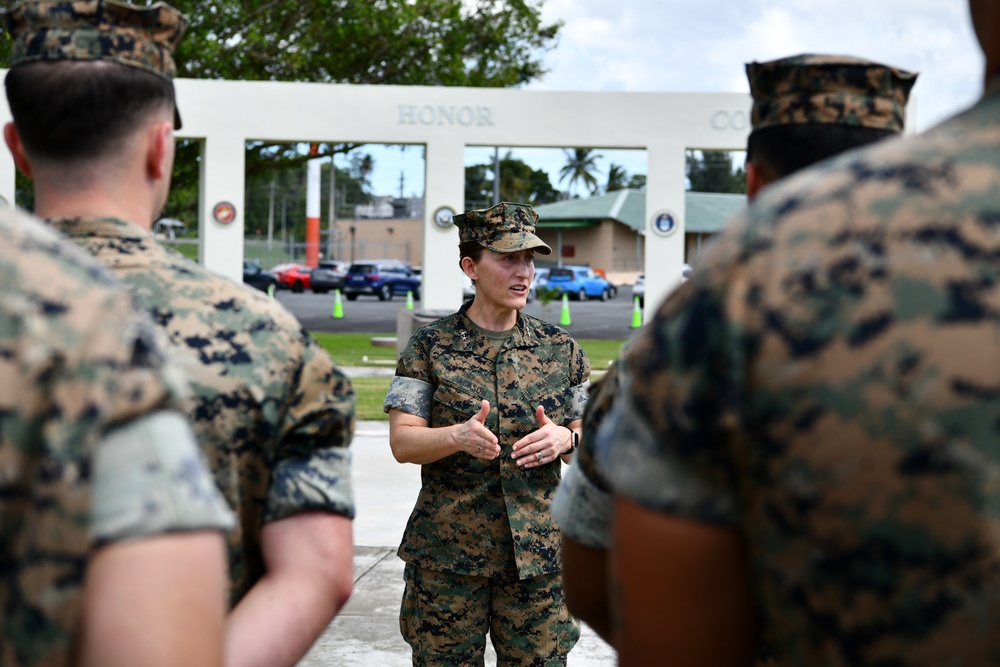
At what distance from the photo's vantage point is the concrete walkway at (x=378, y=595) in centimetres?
500

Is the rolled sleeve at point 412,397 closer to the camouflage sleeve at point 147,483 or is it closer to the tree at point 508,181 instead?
the camouflage sleeve at point 147,483

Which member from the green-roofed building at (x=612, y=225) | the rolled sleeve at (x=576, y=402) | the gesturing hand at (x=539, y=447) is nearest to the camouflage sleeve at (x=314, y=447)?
the gesturing hand at (x=539, y=447)

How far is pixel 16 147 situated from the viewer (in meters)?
1.79

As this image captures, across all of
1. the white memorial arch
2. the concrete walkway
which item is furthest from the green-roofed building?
the concrete walkway

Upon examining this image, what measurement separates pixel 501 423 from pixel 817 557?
274cm

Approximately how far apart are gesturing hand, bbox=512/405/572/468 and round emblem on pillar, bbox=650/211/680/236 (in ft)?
45.6

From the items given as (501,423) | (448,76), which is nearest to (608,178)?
(448,76)

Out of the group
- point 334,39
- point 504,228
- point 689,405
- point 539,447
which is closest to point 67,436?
point 689,405

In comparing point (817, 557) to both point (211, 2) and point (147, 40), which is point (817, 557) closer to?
point (147, 40)

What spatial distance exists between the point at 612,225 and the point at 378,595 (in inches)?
1903

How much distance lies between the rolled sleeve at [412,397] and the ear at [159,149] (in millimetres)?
2120

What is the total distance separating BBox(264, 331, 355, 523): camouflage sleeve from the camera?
1.72m

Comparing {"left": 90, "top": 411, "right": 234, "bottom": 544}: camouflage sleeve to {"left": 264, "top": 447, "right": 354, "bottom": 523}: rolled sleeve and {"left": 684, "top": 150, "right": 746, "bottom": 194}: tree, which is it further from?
{"left": 684, "top": 150, "right": 746, "bottom": 194}: tree

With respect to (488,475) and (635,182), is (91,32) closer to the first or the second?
(488,475)
